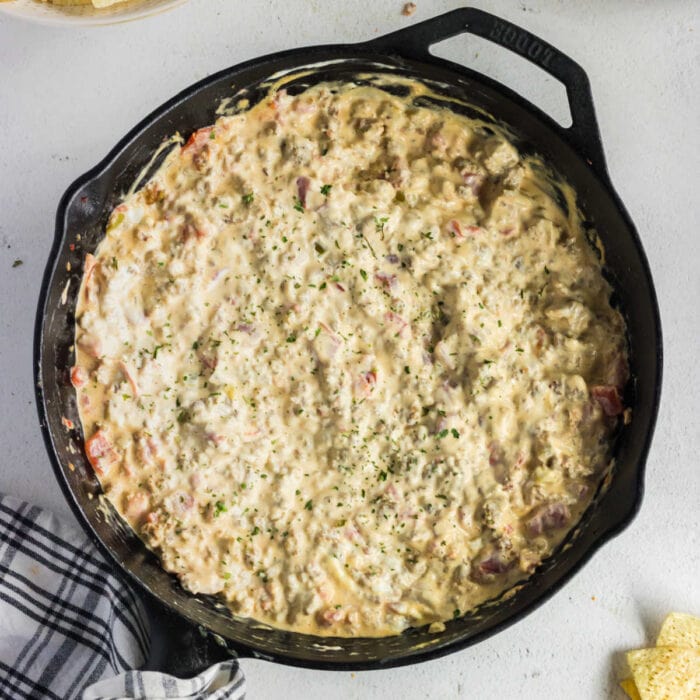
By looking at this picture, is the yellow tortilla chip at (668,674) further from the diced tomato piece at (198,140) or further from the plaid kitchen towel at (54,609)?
the diced tomato piece at (198,140)

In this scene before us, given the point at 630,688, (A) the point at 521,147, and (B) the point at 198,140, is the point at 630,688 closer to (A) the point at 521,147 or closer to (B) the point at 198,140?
(A) the point at 521,147

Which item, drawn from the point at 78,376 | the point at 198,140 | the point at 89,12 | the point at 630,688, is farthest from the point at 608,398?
the point at 89,12

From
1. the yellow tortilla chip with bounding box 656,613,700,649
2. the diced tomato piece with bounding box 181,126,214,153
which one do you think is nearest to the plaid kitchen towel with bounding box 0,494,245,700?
the diced tomato piece with bounding box 181,126,214,153

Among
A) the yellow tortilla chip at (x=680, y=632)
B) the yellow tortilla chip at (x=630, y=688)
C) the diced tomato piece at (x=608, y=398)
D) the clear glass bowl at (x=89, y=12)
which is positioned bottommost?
the yellow tortilla chip at (x=630, y=688)

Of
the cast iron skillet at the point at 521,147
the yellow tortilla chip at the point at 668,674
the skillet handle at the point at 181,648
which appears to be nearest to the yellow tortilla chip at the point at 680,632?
the yellow tortilla chip at the point at 668,674

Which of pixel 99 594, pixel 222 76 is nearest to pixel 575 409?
pixel 222 76

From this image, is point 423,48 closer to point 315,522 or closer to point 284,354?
point 284,354
